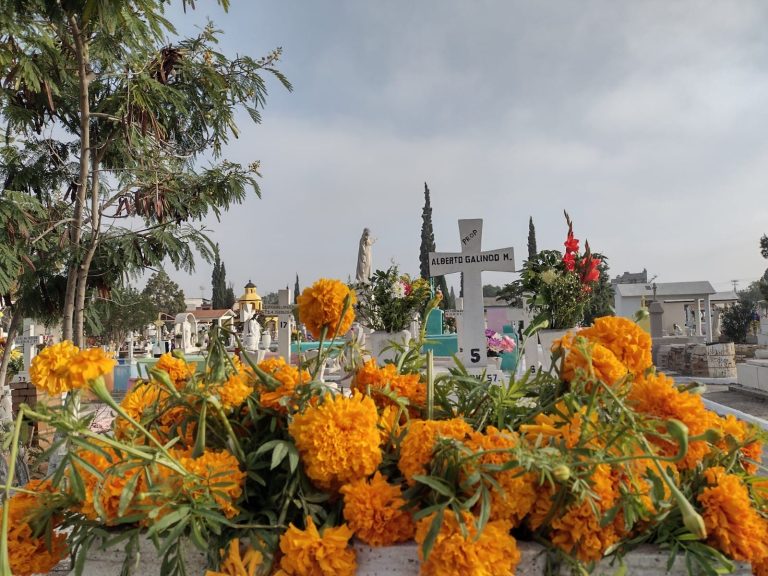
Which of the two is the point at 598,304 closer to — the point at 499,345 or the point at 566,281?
the point at 499,345

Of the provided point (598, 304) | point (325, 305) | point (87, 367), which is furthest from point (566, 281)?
point (598, 304)

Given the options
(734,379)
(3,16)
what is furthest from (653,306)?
(3,16)

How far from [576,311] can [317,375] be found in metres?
4.23

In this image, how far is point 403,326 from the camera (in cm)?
573

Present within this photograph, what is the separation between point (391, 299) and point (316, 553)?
4.82m

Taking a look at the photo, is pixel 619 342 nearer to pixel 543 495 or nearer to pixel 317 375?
pixel 543 495

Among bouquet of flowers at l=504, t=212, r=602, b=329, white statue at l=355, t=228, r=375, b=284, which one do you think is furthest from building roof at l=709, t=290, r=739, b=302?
bouquet of flowers at l=504, t=212, r=602, b=329

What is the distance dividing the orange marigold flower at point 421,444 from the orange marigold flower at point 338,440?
0.14 ft

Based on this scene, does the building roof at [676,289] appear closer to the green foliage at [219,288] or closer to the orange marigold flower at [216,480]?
the orange marigold flower at [216,480]

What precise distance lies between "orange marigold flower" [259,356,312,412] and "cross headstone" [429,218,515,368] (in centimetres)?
517

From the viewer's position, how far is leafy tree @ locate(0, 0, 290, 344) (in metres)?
4.36

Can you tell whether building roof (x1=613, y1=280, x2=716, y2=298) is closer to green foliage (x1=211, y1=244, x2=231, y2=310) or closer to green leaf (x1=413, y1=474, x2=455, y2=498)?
green leaf (x1=413, y1=474, x2=455, y2=498)

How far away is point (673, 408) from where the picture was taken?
768 millimetres

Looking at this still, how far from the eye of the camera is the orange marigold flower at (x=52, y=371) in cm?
70
